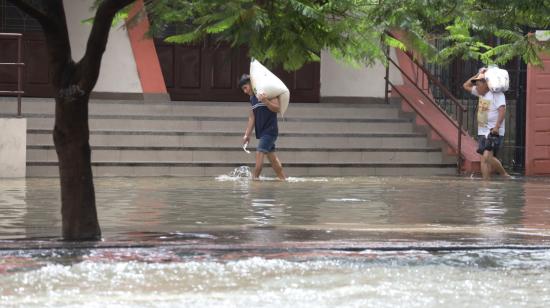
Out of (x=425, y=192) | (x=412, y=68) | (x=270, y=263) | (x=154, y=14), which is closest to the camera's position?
(x=270, y=263)

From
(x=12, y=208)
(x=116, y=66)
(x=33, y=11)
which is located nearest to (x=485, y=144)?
(x=116, y=66)

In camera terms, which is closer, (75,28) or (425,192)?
(425,192)

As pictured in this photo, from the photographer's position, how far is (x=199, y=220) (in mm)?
12656

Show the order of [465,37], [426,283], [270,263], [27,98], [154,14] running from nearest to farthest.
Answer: [426,283] → [270,263] → [154,14] → [465,37] → [27,98]

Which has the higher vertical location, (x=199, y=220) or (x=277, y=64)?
(x=277, y=64)

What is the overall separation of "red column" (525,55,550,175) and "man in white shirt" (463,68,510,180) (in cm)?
191

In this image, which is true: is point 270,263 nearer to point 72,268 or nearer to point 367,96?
point 72,268

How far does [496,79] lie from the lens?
20.2 m

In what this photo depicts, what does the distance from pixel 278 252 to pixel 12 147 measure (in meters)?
10.2

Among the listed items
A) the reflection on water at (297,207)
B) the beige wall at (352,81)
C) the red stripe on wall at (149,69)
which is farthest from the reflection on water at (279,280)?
the beige wall at (352,81)

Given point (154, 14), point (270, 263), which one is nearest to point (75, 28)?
point (154, 14)

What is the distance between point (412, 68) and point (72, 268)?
1609 cm

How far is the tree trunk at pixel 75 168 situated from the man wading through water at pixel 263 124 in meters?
8.42

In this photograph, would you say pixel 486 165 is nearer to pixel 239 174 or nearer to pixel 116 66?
pixel 239 174
